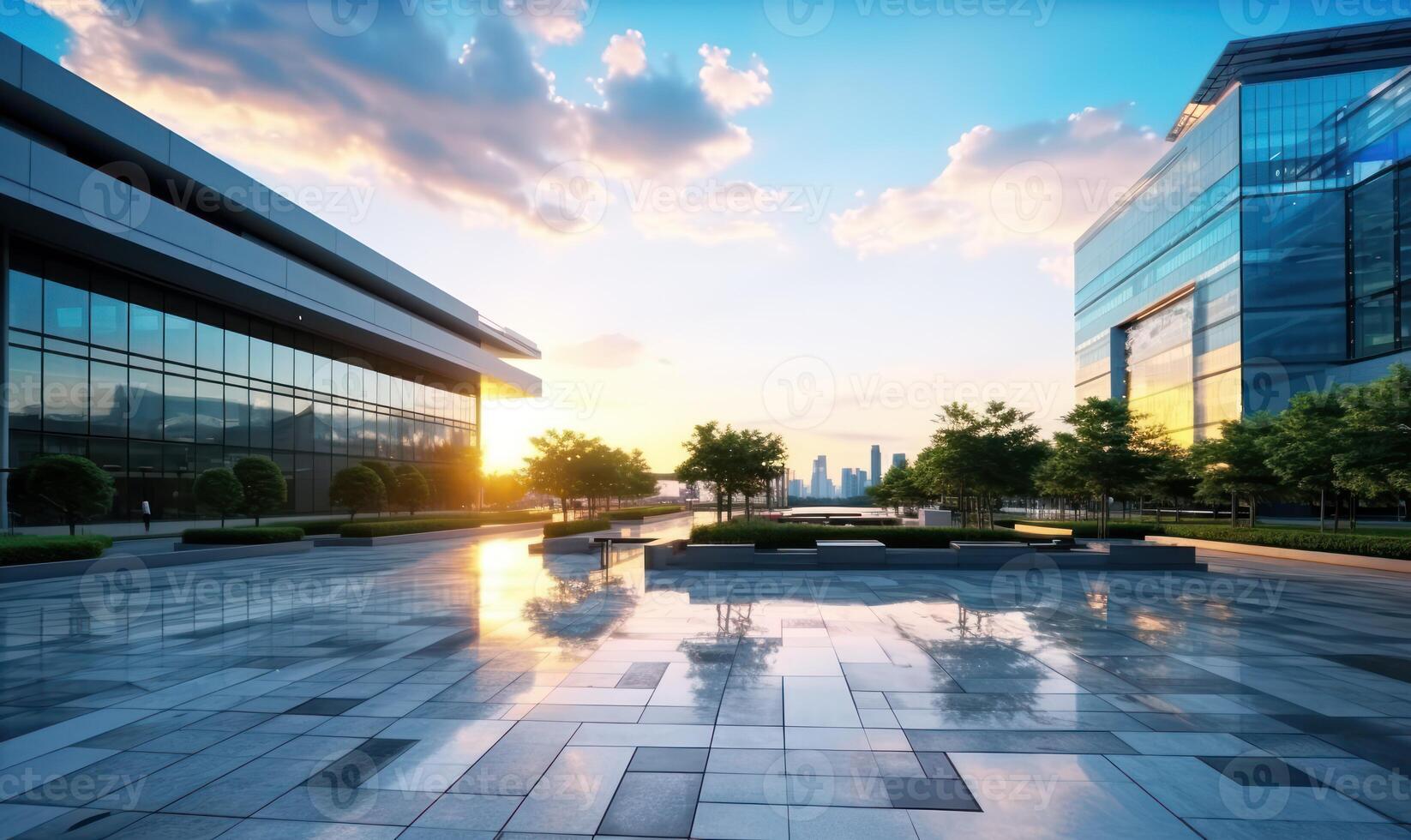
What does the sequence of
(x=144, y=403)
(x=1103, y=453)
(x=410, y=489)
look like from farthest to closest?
(x=410, y=489), (x=144, y=403), (x=1103, y=453)

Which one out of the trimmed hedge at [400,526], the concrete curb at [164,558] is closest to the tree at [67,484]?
the concrete curb at [164,558]

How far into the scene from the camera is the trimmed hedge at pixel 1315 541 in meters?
20.4

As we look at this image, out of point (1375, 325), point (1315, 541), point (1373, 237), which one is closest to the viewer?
point (1315, 541)

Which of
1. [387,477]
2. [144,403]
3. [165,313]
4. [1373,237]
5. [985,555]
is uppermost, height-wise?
[1373,237]

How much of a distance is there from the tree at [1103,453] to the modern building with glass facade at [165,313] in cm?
3522

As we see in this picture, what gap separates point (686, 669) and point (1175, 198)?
72384 millimetres

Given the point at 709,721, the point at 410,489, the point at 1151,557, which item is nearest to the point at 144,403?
the point at 410,489

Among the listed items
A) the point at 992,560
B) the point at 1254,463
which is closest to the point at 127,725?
the point at 992,560

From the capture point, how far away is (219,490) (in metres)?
25.9

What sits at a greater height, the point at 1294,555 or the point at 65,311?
the point at 65,311

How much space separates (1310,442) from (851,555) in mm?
19535

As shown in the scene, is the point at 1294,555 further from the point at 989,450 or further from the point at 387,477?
the point at 387,477

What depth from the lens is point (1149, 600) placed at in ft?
44.8

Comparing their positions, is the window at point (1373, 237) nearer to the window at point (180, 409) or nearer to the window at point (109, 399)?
the window at point (180, 409)
